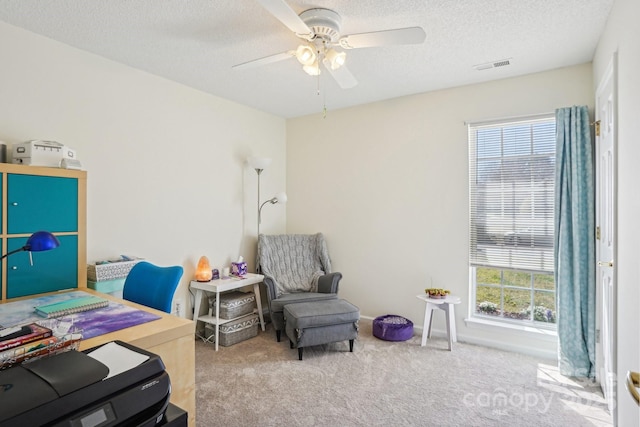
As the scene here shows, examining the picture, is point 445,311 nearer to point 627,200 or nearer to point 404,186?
point 404,186

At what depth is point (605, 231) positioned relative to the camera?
2396mm

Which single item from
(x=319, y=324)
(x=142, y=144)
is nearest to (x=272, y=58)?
(x=142, y=144)

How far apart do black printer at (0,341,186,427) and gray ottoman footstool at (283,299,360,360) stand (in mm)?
2008

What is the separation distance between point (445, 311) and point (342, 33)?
2550 millimetres

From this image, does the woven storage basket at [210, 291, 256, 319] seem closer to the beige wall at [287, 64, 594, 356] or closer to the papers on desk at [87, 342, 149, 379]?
the beige wall at [287, 64, 594, 356]

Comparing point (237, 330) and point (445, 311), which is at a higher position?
point (445, 311)

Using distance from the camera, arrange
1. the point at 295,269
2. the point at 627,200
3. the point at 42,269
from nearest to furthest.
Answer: the point at 627,200 → the point at 42,269 → the point at 295,269

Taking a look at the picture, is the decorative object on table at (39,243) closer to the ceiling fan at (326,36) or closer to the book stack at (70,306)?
the book stack at (70,306)

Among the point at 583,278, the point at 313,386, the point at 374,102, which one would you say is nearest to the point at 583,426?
the point at 583,278

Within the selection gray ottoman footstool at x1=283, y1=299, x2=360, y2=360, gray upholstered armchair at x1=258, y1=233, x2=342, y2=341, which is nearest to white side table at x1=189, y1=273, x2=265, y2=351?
gray upholstered armchair at x1=258, y1=233, x2=342, y2=341

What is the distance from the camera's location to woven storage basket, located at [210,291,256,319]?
10.9ft

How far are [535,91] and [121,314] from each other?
3584mm

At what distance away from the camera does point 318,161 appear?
170 inches

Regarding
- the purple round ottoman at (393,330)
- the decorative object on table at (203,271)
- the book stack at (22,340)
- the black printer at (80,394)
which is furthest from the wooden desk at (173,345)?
the purple round ottoman at (393,330)
